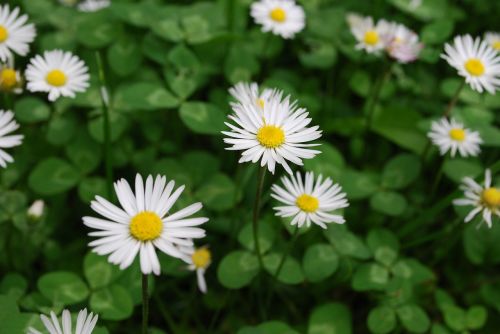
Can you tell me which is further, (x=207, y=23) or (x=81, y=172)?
(x=207, y=23)

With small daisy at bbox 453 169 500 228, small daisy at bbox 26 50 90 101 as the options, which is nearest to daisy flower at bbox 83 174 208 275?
small daisy at bbox 26 50 90 101

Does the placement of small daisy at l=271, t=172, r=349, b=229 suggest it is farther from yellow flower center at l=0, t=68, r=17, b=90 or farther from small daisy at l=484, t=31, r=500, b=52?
small daisy at l=484, t=31, r=500, b=52

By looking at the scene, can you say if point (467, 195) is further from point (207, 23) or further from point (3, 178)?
point (3, 178)

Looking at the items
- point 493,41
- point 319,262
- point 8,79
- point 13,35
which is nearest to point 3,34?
point 13,35

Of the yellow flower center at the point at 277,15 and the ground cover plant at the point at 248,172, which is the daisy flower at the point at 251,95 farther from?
the yellow flower center at the point at 277,15

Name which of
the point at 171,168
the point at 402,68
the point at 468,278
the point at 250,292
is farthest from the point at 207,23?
the point at 468,278

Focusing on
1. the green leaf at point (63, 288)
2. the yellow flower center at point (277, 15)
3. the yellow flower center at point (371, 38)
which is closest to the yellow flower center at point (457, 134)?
the yellow flower center at point (371, 38)
